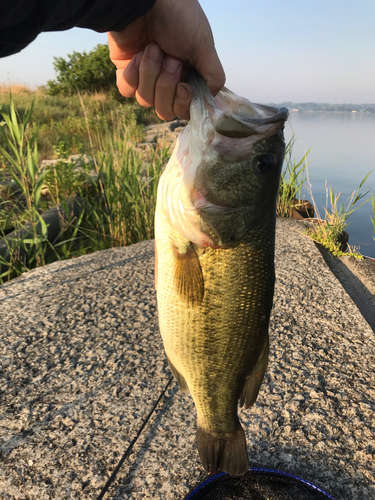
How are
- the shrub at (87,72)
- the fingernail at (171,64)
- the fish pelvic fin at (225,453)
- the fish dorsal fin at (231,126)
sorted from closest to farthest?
the fish dorsal fin at (231,126) → the fish pelvic fin at (225,453) → the fingernail at (171,64) → the shrub at (87,72)

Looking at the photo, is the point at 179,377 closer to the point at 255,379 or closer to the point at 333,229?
the point at 255,379

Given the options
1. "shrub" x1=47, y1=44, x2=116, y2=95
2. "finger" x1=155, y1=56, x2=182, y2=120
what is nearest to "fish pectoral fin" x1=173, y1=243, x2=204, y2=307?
"finger" x1=155, y1=56, x2=182, y2=120

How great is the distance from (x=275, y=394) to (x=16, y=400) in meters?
1.83

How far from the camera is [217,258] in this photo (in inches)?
61.1

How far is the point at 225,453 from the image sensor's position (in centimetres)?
163

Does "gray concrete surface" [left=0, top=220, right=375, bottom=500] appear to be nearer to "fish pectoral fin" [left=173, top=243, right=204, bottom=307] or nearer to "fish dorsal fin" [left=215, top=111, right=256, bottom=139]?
"fish pectoral fin" [left=173, top=243, right=204, bottom=307]

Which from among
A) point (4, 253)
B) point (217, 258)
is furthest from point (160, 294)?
point (4, 253)

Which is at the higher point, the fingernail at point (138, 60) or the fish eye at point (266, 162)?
the fingernail at point (138, 60)

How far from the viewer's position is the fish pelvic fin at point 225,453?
1614 mm

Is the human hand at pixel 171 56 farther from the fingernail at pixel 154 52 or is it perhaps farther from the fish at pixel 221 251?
the fish at pixel 221 251

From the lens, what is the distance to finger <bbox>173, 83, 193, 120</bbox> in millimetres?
1705

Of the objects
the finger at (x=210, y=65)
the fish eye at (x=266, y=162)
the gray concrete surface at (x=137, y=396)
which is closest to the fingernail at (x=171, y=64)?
the finger at (x=210, y=65)

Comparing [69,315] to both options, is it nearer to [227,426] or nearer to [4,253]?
[4,253]

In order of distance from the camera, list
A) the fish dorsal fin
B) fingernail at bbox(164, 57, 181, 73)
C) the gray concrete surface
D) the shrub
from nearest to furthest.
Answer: the fish dorsal fin, fingernail at bbox(164, 57, 181, 73), the gray concrete surface, the shrub
